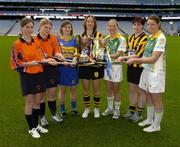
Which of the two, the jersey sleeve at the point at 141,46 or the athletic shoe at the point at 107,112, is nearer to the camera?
the jersey sleeve at the point at 141,46

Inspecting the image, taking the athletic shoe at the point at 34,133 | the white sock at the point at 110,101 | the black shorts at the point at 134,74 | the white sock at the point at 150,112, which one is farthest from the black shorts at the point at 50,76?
the white sock at the point at 150,112

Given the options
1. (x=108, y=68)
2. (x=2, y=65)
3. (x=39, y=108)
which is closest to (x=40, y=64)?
(x=39, y=108)

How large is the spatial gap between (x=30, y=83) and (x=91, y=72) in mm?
1586

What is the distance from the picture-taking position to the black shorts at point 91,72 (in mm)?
6988

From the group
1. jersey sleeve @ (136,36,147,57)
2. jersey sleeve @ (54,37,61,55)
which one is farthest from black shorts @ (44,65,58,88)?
jersey sleeve @ (136,36,147,57)

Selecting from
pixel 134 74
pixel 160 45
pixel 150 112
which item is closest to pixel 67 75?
pixel 134 74

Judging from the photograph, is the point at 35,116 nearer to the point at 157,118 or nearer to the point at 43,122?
the point at 43,122

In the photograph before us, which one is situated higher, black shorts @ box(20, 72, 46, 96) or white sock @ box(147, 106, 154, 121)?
black shorts @ box(20, 72, 46, 96)

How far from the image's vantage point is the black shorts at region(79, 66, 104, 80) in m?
6.99

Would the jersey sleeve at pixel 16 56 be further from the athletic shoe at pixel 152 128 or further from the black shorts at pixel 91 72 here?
the athletic shoe at pixel 152 128

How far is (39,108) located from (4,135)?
0.80 metres

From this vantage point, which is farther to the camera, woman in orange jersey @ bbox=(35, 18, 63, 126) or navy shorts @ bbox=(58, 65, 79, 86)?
navy shorts @ bbox=(58, 65, 79, 86)

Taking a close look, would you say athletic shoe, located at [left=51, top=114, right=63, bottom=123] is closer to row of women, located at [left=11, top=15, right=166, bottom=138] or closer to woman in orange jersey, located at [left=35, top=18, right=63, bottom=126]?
row of women, located at [left=11, top=15, right=166, bottom=138]

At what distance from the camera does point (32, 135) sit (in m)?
6.06
